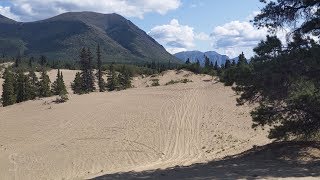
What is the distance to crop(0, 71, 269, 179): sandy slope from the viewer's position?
23.9 m

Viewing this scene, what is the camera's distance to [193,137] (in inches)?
1120

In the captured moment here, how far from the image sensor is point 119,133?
31062mm

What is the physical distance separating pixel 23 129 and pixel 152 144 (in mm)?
12505

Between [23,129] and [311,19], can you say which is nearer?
[311,19]

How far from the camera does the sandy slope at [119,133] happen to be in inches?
942

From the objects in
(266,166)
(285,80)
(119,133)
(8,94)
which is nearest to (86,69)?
(8,94)

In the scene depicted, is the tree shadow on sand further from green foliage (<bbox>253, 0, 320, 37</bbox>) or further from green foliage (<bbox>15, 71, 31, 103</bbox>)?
green foliage (<bbox>15, 71, 31, 103</bbox>)

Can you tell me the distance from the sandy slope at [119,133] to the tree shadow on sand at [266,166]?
4.03m

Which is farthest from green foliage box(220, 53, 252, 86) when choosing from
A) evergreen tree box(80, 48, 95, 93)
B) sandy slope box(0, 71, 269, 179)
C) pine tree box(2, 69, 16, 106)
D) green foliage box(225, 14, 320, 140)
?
evergreen tree box(80, 48, 95, 93)

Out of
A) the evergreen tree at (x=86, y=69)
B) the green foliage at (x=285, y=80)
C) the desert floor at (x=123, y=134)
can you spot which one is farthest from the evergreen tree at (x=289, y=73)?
the evergreen tree at (x=86, y=69)

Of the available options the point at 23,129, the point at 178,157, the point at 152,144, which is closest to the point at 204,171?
the point at 178,157

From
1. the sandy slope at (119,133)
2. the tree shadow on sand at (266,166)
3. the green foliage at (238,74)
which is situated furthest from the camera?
the sandy slope at (119,133)

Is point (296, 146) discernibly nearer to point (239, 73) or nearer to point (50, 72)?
point (239, 73)

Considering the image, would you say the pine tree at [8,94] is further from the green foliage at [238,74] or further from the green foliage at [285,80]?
the green foliage at [285,80]
